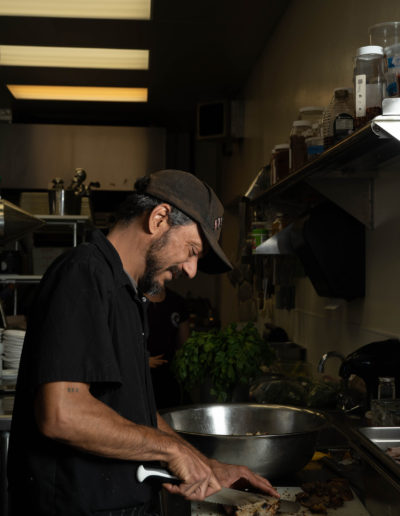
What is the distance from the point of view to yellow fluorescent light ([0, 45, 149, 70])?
508 centimetres

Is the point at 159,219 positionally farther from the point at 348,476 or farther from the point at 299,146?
the point at 299,146

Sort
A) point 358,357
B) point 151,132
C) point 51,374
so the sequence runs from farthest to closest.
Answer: point 151,132
point 358,357
point 51,374

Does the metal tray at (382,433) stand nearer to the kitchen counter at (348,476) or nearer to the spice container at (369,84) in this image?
the kitchen counter at (348,476)

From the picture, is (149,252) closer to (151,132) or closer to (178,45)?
(178,45)

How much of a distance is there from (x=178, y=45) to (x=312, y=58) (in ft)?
5.48

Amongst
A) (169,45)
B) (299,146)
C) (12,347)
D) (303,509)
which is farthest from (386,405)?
(169,45)

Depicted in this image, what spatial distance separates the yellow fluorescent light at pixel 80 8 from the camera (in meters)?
4.14

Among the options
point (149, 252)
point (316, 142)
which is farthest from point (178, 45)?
point (149, 252)

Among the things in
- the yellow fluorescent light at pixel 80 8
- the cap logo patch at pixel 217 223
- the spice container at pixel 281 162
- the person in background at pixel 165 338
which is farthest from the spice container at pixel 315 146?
the yellow fluorescent light at pixel 80 8

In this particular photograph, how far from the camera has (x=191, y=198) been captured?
1.57 m

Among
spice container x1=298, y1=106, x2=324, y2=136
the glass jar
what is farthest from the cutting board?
the glass jar

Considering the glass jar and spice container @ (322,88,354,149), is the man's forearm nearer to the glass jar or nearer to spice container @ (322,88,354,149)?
spice container @ (322,88,354,149)

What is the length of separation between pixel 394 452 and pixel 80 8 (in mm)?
3580

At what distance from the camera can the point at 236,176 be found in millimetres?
6199
